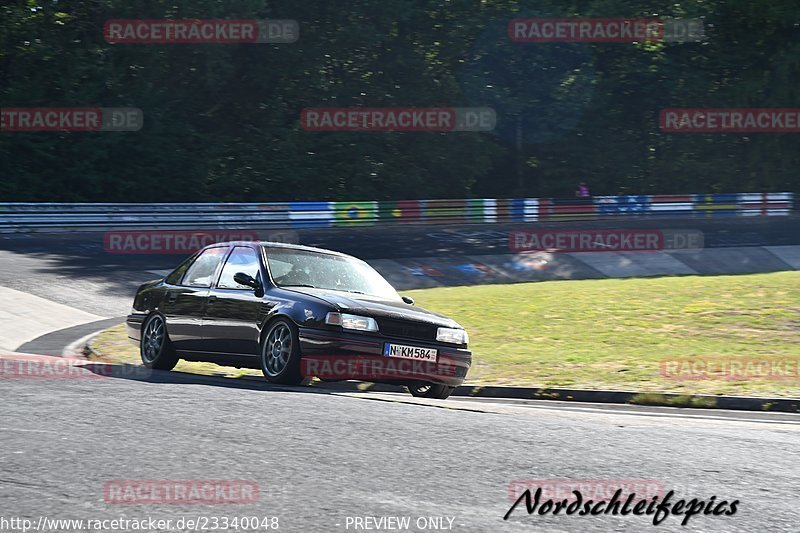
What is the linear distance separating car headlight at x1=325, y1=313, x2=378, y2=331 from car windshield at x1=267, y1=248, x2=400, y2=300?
3.16 feet

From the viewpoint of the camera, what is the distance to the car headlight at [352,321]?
1013cm

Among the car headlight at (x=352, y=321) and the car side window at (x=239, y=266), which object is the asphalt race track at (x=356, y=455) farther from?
the car side window at (x=239, y=266)

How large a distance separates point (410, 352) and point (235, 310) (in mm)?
1924

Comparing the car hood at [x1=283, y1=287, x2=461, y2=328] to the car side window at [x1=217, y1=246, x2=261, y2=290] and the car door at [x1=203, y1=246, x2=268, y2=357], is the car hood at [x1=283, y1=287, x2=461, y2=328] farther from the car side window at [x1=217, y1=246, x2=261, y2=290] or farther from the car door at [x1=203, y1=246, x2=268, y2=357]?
the car side window at [x1=217, y1=246, x2=261, y2=290]

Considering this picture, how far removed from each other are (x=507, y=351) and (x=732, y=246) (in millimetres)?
19836

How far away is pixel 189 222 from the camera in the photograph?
33188mm

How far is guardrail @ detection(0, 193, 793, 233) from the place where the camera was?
30.9 metres

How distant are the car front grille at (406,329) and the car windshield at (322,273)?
32.8 inches

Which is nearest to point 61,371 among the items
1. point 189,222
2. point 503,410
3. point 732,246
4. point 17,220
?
point 503,410

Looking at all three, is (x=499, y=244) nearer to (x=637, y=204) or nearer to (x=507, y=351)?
(x=637, y=204)
